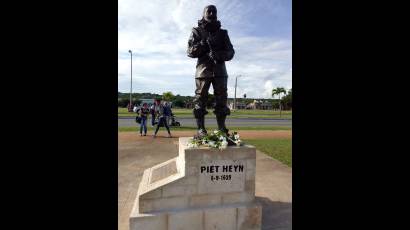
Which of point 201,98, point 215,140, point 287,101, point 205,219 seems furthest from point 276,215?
point 287,101

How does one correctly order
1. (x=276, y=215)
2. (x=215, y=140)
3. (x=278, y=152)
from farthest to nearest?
(x=278, y=152) < (x=276, y=215) < (x=215, y=140)

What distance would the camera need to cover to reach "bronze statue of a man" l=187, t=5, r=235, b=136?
5.05 metres

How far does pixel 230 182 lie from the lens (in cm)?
456

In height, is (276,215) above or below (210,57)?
below

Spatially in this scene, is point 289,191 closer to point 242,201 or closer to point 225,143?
point 242,201

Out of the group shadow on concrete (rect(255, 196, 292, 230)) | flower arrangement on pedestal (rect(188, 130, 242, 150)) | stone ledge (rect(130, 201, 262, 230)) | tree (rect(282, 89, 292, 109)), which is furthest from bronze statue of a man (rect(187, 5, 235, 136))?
tree (rect(282, 89, 292, 109))

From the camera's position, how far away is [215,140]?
473 cm

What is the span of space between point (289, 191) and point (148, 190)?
3409 millimetres

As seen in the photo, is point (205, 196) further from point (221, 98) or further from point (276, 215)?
point (221, 98)

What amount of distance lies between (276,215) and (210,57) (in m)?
3.16

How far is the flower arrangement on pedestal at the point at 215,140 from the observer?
4.58 meters

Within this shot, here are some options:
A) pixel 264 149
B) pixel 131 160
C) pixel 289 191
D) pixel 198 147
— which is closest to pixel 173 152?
pixel 131 160

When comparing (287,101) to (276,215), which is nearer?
(276,215)

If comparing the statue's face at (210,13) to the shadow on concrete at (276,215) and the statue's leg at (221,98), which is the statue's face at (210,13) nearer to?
the statue's leg at (221,98)
